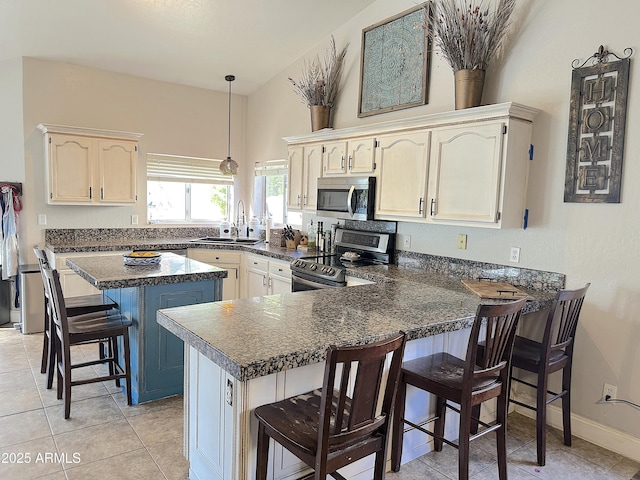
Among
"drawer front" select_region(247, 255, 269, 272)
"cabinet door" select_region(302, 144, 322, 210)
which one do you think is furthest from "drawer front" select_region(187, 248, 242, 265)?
"cabinet door" select_region(302, 144, 322, 210)

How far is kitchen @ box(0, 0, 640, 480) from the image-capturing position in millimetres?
2623

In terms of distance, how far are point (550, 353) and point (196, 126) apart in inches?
188

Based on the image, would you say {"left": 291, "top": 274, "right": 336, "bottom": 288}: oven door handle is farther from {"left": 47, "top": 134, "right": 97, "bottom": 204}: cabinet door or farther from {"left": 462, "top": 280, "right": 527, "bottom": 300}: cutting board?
{"left": 47, "top": 134, "right": 97, "bottom": 204}: cabinet door

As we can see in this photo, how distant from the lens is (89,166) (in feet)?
15.2

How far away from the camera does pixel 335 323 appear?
6.43 ft

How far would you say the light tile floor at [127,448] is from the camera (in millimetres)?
2301

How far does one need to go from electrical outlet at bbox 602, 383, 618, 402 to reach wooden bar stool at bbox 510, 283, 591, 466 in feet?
0.79

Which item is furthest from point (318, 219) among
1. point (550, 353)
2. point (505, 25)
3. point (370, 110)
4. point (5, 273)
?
point (5, 273)

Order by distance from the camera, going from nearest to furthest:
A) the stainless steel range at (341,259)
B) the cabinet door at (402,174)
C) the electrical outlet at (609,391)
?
the electrical outlet at (609,391) → the cabinet door at (402,174) → the stainless steel range at (341,259)

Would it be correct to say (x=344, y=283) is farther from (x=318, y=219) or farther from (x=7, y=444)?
(x=7, y=444)

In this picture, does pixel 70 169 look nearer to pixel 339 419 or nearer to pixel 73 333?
pixel 73 333

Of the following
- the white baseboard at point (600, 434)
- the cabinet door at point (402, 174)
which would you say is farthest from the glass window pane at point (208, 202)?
the white baseboard at point (600, 434)

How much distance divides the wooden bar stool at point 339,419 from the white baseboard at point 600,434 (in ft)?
6.17

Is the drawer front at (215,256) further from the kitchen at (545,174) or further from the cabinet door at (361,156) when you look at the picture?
the cabinet door at (361,156)
